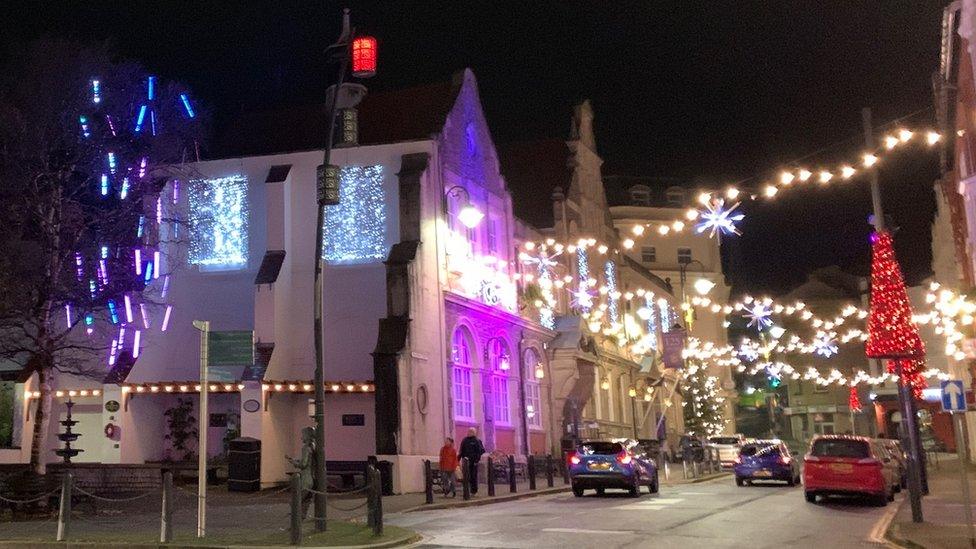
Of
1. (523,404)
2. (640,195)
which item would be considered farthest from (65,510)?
(640,195)

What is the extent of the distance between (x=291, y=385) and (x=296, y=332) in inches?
71.3

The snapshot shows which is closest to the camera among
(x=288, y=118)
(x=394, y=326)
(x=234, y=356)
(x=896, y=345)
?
(x=234, y=356)

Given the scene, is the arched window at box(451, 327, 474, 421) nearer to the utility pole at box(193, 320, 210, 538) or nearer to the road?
the road

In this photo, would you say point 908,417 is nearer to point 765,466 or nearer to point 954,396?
point 954,396

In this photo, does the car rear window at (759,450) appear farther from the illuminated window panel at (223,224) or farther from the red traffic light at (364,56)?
the red traffic light at (364,56)

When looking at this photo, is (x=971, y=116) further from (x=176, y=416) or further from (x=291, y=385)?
(x=176, y=416)

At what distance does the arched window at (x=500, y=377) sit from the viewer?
3228 cm

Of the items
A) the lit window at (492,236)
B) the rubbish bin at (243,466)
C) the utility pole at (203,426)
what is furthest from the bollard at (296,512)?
the lit window at (492,236)

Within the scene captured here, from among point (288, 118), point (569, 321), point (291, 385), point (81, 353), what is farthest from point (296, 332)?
point (569, 321)

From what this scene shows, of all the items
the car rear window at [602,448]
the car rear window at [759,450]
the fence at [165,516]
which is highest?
the car rear window at [602,448]

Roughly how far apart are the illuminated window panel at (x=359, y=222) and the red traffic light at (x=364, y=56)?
13.3 m

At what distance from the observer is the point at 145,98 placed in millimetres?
21328

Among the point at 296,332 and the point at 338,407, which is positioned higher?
Result: the point at 296,332

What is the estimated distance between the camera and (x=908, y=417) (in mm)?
17984
